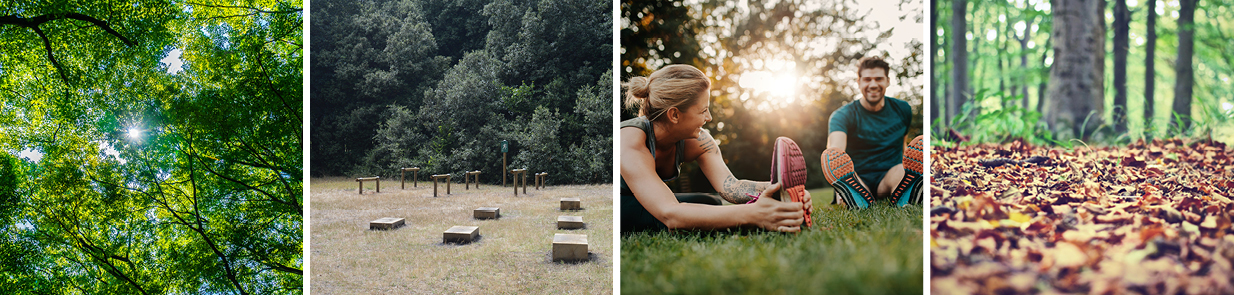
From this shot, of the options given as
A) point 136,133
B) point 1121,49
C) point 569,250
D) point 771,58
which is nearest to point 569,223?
point 569,250

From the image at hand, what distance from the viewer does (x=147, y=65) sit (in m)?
3.00

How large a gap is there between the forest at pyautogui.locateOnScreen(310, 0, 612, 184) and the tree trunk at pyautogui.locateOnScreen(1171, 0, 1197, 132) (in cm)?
393

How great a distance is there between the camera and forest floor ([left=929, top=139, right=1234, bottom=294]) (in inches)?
76.7

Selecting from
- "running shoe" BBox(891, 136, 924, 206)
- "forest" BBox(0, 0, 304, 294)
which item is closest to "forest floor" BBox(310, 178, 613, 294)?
"forest" BBox(0, 0, 304, 294)

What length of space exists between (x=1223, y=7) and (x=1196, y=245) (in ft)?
6.55

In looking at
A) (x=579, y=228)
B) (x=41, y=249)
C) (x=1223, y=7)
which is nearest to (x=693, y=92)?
(x=579, y=228)

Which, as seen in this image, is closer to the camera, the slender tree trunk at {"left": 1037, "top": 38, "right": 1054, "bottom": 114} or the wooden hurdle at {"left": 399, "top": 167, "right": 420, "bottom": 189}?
the slender tree trunk at {"left": 1037, "top": 38, "right": 1054, "bottom": 114}

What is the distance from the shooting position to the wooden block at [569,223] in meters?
3.13

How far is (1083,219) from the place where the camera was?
2271 mm

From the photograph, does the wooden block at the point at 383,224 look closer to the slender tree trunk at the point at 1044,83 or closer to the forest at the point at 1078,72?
the forest at the point at 1078,72

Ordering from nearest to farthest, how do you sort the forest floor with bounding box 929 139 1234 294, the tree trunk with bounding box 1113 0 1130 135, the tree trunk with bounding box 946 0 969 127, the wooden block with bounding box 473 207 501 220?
the forest floor with bounding box 929 139 1234 294 → the tree trunk with bounding box 946 0 969 127 → the tree trunk with bounding box 1113 0 1130 135 → the wooden block with bounding box 473 207 501 220

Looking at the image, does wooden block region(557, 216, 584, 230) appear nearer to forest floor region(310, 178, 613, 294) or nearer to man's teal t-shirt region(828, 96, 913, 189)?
forest floor region(310, 178, 613, 294)

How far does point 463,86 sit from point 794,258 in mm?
2435

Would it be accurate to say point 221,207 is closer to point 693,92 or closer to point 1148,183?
point 693,92
